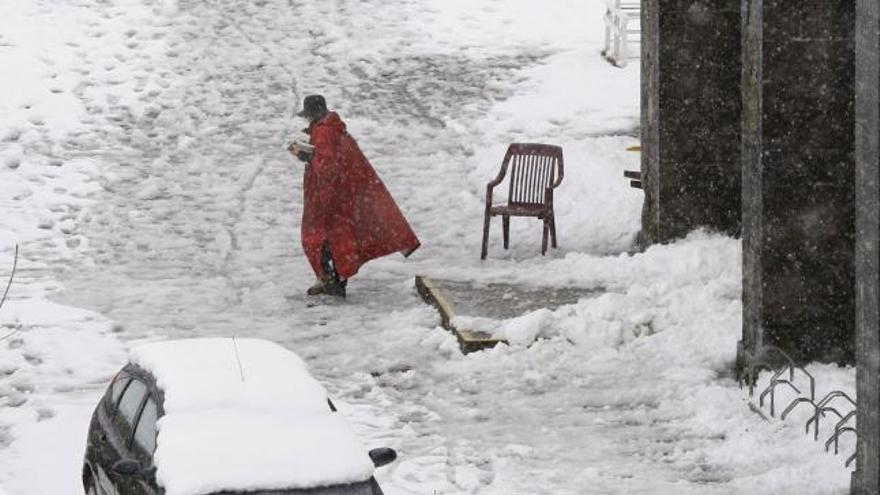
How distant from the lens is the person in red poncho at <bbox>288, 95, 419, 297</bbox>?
16562 millimetres

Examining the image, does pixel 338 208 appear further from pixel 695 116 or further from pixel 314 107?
pixel 695 116

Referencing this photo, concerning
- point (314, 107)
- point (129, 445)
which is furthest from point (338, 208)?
point (129, 445)

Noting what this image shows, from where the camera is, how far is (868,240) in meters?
10.2

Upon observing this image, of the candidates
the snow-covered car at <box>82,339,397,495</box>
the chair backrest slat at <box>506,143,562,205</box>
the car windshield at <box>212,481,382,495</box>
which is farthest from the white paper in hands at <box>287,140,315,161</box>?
the car windshield at <box>212,481,382,495</box>

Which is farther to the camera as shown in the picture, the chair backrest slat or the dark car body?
the chair backrest slat

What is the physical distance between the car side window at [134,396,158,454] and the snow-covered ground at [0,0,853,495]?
210 centimetres

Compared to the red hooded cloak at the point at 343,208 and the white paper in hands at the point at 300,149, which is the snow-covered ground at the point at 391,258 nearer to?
the red hooded cloak at the point at 343,208

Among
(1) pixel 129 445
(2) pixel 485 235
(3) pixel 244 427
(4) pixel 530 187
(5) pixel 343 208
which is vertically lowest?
(2) pixel 485 235

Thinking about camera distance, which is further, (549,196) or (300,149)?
(549,196)

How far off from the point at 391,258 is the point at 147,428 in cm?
931

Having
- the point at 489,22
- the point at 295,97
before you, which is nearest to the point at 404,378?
the point at 295,97

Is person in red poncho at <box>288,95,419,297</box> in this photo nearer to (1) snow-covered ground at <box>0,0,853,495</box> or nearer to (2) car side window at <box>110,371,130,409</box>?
(1) snow-covered ground at <box>0,0,853,495</box>

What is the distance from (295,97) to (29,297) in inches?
345

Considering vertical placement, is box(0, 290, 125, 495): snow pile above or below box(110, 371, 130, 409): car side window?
below
